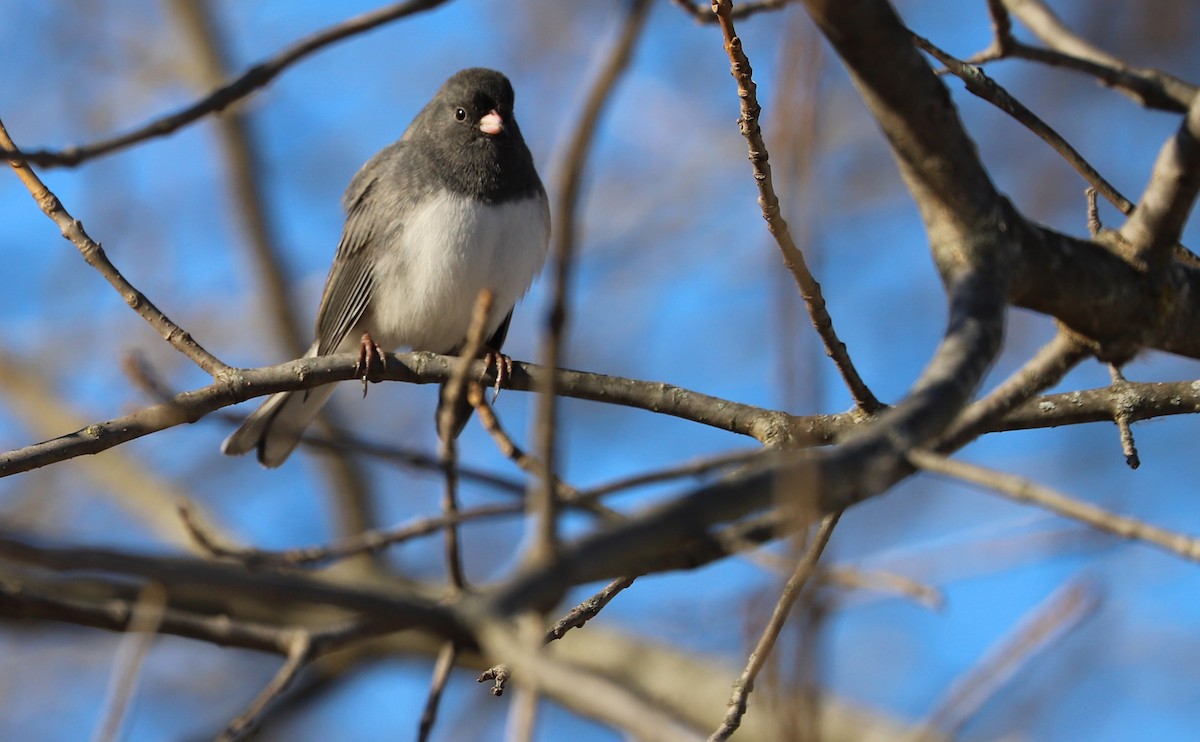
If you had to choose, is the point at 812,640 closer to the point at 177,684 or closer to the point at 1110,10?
the point at 1110,10

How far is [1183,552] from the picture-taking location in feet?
3.55

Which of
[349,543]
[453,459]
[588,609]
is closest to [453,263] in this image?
[588,609]

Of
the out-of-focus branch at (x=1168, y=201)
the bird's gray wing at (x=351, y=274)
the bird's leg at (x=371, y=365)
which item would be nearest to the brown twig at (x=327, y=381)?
the bird's leg at (x=371, y=365)

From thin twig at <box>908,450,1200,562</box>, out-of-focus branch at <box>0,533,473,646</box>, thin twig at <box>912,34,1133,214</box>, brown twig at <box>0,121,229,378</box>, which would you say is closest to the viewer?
out-of-focus branch at <box>0,533,473,646</box>

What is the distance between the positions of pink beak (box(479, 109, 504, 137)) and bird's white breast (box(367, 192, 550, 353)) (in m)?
0.25

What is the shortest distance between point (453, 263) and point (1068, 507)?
2.33 m

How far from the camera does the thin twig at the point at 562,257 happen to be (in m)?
0.93

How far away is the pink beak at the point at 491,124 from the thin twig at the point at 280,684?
95.6 inches

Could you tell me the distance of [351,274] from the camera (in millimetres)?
3541

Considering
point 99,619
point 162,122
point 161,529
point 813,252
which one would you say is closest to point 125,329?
point 161,529

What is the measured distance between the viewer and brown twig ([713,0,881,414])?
5.25ft

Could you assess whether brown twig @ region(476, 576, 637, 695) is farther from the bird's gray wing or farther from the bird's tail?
the bird's gray wing

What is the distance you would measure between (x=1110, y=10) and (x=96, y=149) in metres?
5.65

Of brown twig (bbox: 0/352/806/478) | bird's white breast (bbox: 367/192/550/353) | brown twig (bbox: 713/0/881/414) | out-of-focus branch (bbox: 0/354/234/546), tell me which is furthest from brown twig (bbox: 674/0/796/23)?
out-of-focus branch (bbox: 0/354/234/546)
